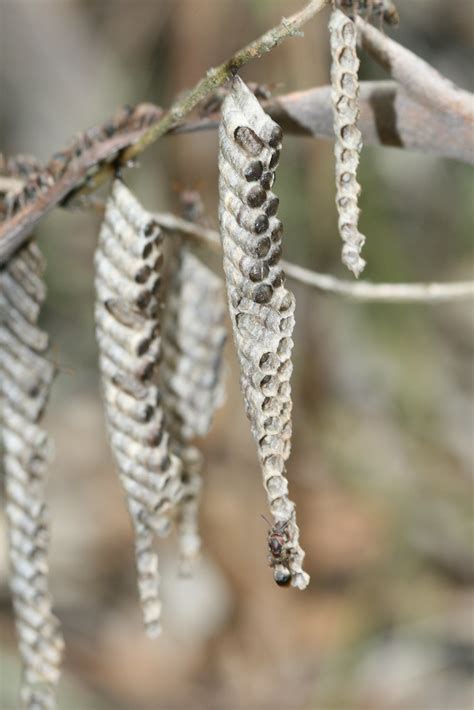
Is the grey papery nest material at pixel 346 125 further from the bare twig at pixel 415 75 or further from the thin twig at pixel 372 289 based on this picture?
the thin twig at pixel 372 289

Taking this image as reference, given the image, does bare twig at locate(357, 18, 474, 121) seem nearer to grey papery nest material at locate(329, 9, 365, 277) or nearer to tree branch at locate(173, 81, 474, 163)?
tree branch at locate(173, 81, 474, 163)

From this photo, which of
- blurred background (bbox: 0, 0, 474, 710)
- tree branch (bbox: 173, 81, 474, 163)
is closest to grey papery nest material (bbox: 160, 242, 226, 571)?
tree branch (bbox: 173, 81, 474, 163)

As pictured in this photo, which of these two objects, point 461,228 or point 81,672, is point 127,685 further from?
point 461,228

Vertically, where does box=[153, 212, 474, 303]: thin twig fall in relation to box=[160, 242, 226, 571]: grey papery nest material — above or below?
above

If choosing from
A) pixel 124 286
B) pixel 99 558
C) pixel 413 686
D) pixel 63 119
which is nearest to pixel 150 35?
pixel 63 119

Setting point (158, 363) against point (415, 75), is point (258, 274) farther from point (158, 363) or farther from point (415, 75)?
point (415, 75)

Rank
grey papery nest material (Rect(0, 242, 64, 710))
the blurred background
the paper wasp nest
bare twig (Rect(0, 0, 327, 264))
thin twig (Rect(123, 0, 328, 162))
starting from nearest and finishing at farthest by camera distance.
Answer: thin twig (Rect(123, 0, 328, 162)), the paper wasp nest, bare twig (Rect(0, 0, 327, 264)), grey papery nest material (Rect(0, 242, 64, 710)), the blurred background

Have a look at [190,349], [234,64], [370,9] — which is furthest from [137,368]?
[370,9]
